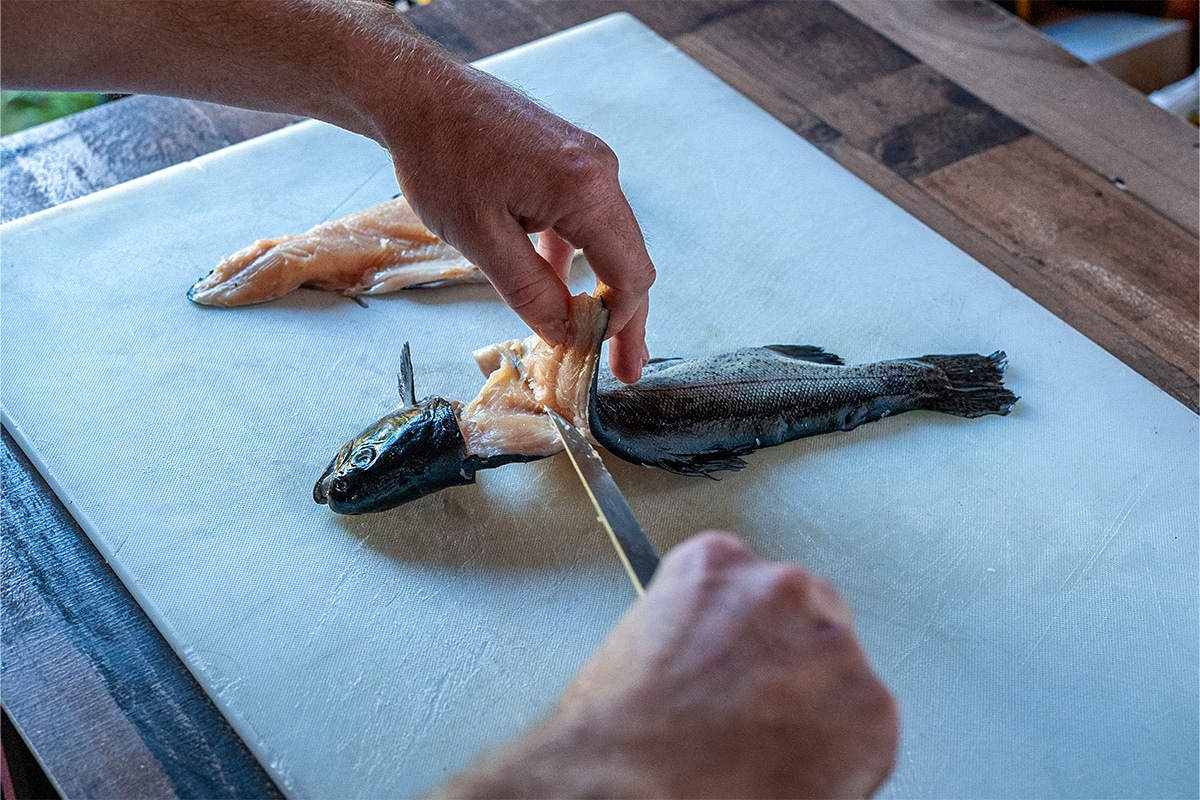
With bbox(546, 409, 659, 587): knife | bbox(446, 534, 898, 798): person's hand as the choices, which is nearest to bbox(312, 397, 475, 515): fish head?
bbox(546, 409, 659, 587): knife

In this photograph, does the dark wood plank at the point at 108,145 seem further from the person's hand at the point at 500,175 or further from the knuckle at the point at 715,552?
the knuckle at the point at 715,552

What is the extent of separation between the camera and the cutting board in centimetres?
216

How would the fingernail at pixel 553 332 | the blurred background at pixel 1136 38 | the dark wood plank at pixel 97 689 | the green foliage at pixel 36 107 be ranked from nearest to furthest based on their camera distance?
the dark wood plank at pixel 97 689 → the fingernail at pixel 553 332 → the blurred background at pixel 1136 38 → the green foliage at pixel 36 107

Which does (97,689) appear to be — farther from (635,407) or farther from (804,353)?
(804,353)

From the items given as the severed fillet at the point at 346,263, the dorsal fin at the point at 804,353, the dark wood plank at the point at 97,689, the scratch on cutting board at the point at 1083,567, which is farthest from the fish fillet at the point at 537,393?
the scratch on cutting board at the point at 1083,567

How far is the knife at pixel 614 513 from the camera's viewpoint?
1773 millimetres

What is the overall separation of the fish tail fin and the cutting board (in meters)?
0.04

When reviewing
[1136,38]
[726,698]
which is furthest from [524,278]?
[1136,38]

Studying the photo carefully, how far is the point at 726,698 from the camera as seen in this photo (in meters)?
1.23

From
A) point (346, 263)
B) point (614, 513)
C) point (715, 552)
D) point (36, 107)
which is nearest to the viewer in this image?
point (715, 552)

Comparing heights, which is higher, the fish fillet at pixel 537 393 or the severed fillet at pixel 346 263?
the severed fillet at pixel 346 263

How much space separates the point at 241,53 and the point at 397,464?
0.90 m

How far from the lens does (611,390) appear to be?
8.61 feet

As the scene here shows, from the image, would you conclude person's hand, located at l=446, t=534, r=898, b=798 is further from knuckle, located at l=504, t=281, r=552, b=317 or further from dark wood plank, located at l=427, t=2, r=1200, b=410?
dark wood plank, located at l=427, t=2, r=1200, b=410
